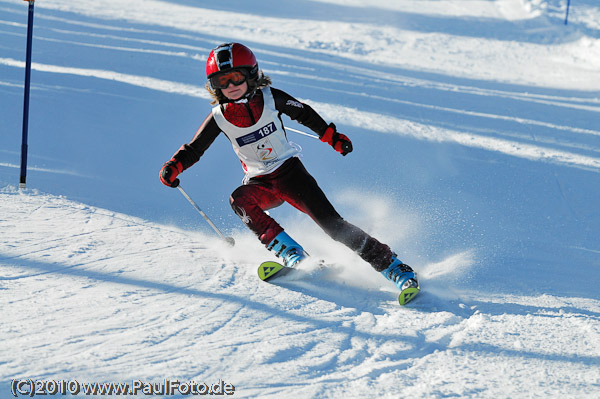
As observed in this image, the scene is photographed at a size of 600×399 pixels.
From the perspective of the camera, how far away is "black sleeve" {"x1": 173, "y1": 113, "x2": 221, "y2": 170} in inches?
165

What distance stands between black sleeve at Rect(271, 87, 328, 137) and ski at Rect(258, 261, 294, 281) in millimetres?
1064

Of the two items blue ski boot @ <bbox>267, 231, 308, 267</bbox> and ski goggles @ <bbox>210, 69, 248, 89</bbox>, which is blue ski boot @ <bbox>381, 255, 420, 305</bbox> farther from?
ski goggles @ <bbox>210, 69, 248, 89</bbox>

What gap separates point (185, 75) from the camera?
9.53 metres

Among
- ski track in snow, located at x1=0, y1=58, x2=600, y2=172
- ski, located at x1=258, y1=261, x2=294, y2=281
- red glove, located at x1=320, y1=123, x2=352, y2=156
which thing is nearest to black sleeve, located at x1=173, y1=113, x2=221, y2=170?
red glove, located at x1=320, y1=123, x2=352, y2=156

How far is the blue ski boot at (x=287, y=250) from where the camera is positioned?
397 centimetres

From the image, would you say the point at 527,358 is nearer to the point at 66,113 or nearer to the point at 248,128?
the point at 248,128

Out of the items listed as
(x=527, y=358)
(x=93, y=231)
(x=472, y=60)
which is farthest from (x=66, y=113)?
(x=472, y=60)

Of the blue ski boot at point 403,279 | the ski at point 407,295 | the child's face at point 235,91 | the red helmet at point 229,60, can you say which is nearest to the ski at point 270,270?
the blue ski boot at point 403,279

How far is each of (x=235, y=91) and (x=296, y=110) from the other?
1.63ft

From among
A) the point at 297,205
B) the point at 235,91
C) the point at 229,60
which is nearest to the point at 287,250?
the point at 297,205

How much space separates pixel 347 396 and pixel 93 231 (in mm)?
2639

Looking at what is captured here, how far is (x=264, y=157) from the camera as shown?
4246 millimetres

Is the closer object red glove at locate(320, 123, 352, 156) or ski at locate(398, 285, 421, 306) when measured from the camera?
ski at locate(398, 285, 421, 306)

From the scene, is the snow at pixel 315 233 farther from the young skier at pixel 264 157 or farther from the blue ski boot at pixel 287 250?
the young skier at pixel 264 157
